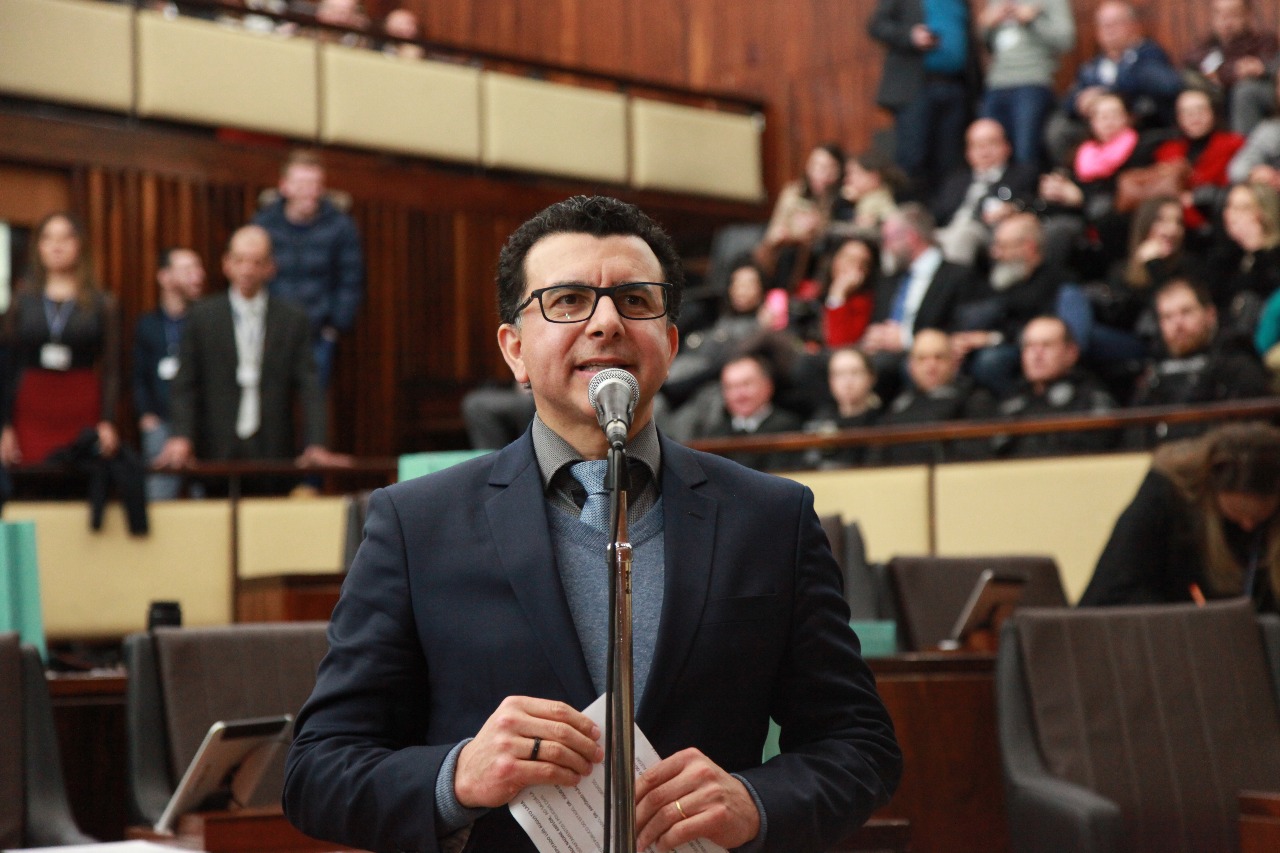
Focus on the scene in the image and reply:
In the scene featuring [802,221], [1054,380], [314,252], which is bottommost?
[1054,380]

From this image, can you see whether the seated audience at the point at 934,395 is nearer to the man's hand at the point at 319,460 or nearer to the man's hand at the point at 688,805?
the man's hand at the point at 319,460

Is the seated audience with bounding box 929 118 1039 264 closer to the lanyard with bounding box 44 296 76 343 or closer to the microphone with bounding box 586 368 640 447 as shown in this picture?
the lanyard with bounding box 44 296 76 343

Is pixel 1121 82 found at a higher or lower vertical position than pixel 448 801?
higher

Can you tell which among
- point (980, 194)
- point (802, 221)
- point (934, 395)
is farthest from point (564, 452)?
point (802, 221)

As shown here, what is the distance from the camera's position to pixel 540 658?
1.57m

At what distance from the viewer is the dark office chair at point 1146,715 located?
300 cm

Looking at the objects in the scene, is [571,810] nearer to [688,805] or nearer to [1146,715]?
[688,805]

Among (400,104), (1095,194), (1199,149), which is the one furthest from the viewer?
(400,104)

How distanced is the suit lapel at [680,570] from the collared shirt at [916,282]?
18.3 ft

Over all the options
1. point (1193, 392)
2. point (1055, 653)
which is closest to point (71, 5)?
point (1193, 392)

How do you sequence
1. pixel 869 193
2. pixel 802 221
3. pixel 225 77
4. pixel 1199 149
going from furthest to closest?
pixel 802 221, pixel 869 193, pixel 225 77, pixel 1199 149

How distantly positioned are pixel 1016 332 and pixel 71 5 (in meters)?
4.37

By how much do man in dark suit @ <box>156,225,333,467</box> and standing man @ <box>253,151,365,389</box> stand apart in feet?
2.10

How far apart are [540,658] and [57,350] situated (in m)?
4.78
